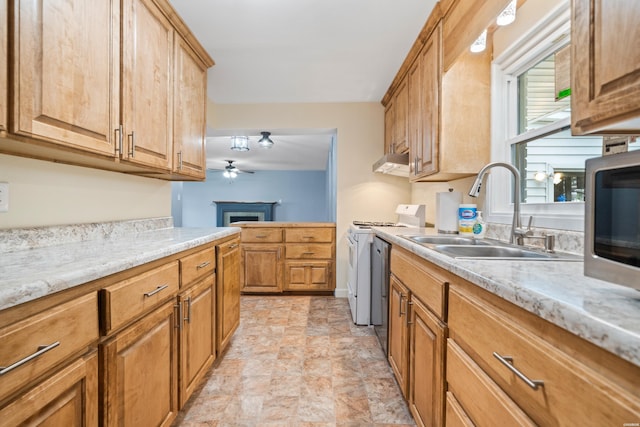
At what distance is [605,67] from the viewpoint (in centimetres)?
73

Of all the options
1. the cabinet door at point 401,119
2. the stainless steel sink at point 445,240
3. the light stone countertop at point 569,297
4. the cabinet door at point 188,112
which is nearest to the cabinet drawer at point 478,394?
the light stone countertop at point 569,297

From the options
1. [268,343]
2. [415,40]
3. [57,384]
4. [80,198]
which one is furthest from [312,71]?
[57,384]

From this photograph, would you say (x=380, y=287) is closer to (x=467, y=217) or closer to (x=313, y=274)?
Answer: (x=467, y=217)

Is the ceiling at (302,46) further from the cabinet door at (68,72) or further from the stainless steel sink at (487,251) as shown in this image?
the stainless steel sink at (487,251)

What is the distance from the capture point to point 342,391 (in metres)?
1.79

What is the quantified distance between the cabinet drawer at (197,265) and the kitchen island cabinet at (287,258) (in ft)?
5.90

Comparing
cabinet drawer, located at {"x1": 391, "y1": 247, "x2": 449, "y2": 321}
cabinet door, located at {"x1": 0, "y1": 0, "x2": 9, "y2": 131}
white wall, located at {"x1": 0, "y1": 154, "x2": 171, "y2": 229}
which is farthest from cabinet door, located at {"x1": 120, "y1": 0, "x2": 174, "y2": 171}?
cabinet drawer, located at {"x1": 391, "y1": 247, "x2": 449, "y2": 321}

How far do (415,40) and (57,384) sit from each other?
2.68 m

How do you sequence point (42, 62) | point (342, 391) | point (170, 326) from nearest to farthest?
point (42, 62), point (170, 326), point (342, 391)

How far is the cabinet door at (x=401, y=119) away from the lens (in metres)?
2.71

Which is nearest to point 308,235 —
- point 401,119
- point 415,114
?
point 401,119

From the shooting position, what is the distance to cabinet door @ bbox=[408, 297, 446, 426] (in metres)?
1.13

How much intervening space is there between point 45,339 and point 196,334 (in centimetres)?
97

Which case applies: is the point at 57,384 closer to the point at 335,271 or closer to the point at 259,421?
the point at 259,421
